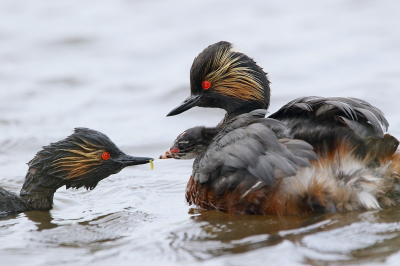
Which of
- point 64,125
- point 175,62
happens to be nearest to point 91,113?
point 64,125

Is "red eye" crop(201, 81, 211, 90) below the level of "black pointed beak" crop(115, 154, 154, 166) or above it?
above

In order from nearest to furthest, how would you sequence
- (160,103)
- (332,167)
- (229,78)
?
(332,167)
(229,78)
(160,103)

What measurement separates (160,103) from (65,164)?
3533 mm

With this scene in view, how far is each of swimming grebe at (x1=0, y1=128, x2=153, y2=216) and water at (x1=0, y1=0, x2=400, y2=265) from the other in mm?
181

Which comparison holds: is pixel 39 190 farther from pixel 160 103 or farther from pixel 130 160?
pixel 160 103

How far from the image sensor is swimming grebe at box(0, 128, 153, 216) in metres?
6.04

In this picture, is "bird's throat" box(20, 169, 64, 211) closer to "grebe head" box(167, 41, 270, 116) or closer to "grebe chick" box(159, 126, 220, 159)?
"grebe chick" box(159, 126, 220, 159)

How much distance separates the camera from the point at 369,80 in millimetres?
9531

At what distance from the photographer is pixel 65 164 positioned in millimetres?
6055

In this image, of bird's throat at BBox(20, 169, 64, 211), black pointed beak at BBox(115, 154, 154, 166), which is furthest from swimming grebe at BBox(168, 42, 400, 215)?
bird's throat at BBox(20, 169, 64, 211)

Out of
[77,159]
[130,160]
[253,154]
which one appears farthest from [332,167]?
[77,159]

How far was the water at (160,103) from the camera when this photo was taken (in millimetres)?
4465

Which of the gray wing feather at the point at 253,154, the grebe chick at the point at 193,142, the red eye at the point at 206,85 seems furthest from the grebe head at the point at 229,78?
the gray wing feather at the point at 253,154

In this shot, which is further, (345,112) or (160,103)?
(160,103)
